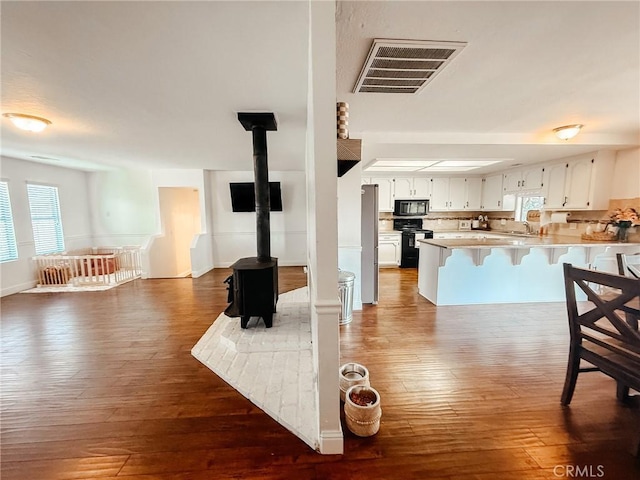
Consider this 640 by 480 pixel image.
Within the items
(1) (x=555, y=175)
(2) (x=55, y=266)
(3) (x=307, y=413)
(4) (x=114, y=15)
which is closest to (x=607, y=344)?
(3) (x=307, y=413)

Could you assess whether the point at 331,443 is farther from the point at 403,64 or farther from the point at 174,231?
the point at 174,231

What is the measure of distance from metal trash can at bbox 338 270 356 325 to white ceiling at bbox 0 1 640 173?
1.77m

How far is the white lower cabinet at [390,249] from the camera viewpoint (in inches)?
247

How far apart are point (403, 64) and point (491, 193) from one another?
5549mm

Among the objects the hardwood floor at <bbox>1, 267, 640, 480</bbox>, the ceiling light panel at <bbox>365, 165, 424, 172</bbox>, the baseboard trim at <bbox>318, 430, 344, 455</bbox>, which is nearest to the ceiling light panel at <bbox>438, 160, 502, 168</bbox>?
the ceiling light panel at <bbox>365, 165, 424, 172</bbox>

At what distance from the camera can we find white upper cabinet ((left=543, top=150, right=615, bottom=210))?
401 cm

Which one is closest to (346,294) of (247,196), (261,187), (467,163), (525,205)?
(261,187)

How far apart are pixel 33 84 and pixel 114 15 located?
1405 millimetres

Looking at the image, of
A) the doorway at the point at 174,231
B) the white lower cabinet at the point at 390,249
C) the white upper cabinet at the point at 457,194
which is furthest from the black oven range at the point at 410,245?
the doorway at the point at 174,231

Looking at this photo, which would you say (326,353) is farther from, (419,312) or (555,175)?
(555,175)

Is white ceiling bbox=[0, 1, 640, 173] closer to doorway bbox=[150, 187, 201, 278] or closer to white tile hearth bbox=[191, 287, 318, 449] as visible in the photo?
white tile hearth bbox=[191, 287, 318, 449]

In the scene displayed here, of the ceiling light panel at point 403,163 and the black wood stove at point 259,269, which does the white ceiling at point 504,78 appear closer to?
the ceiling light panel at point 403,163

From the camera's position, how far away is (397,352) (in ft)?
8.31

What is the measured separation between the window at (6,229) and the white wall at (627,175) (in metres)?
10.1
